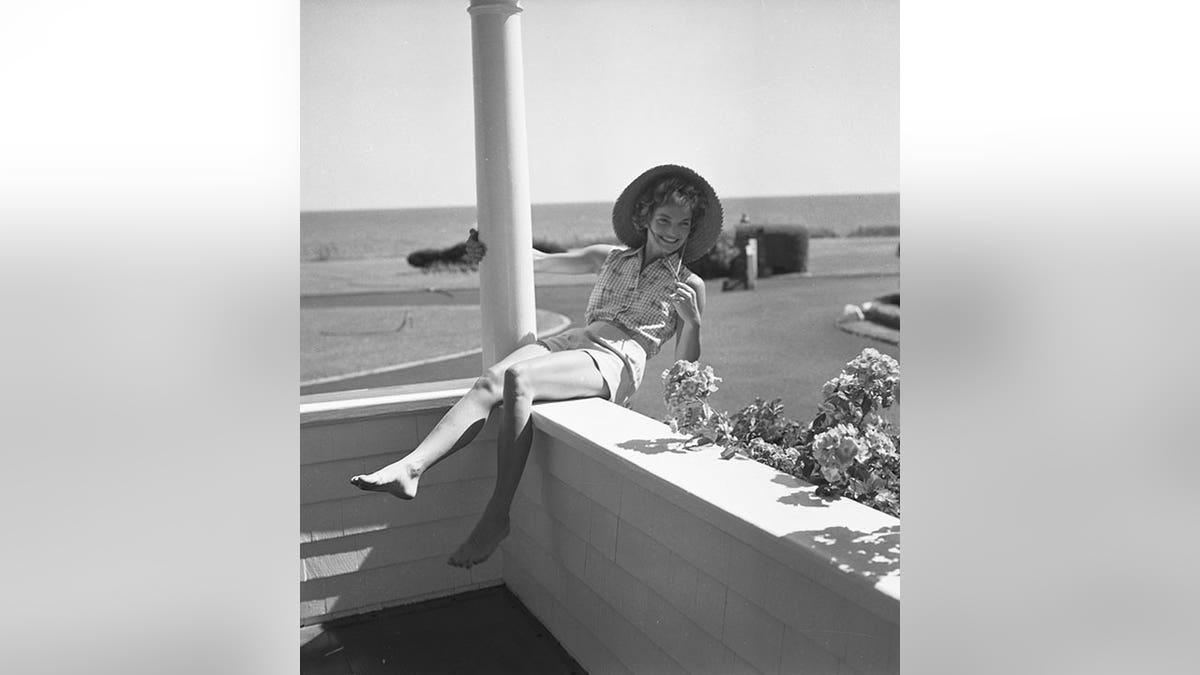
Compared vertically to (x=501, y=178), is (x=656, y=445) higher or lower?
lower

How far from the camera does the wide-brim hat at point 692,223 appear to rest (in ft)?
8.23

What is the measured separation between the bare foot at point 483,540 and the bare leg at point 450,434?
0.20 m

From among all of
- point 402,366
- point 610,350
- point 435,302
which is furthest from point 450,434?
point 435,302

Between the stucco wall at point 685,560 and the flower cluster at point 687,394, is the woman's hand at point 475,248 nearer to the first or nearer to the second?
the stucco wall at point 685,560

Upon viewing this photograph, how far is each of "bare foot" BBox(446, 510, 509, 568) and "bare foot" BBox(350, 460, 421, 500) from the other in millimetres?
263

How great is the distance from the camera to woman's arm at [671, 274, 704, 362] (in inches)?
96.3

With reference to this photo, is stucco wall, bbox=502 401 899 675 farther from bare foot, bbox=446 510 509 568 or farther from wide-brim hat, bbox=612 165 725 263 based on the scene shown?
wide-brim hat, bbox=612 165 725 263

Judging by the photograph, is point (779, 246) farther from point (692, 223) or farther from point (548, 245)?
point (692, 223)

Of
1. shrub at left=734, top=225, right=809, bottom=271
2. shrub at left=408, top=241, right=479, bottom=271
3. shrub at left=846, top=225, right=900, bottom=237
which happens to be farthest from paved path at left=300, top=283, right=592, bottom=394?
shrub at left=846, top=225, right=900, bottom=237

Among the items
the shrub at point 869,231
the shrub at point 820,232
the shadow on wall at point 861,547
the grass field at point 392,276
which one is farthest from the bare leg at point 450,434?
the shrub at point 869,231

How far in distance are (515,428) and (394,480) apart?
1.10 feet

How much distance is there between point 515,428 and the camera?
2236 millimetres
